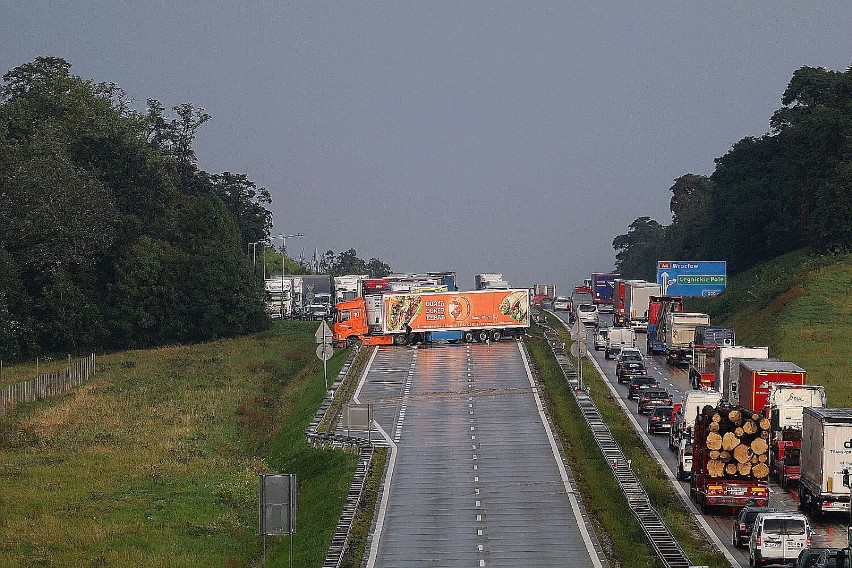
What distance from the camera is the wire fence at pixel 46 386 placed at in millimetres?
72769

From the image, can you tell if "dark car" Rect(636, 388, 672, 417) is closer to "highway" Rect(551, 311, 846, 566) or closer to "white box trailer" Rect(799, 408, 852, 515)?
"highway" Rect(551, 311, 846, 566)

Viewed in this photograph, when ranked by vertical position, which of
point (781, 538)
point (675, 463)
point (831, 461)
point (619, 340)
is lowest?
point (675, 463)

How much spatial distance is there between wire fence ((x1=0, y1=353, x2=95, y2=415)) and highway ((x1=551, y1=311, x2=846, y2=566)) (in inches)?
1195

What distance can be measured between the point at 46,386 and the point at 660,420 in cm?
3724

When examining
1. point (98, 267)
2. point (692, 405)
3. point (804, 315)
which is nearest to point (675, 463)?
point (692, 405)

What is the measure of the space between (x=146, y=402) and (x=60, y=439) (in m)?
12.9

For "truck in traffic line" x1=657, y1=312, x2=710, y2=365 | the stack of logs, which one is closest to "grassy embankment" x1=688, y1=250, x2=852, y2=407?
"truck in traffic line" x1=657, y1=312, x2=710, y2=365

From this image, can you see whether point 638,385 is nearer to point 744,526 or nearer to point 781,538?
point 744,526

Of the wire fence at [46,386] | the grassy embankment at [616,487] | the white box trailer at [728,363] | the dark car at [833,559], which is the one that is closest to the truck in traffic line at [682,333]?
the grassy embankment at [616,487]

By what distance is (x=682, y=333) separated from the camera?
84938 mm

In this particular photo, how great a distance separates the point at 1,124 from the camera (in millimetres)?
124812

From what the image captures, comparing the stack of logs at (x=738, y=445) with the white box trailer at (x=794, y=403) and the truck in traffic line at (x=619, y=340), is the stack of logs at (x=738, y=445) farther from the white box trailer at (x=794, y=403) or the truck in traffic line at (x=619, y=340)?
the truck in traffic line at (x=619, y=340)

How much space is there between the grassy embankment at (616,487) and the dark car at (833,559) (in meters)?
5.07

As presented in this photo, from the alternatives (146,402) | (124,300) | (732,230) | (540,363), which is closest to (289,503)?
(146,402)
